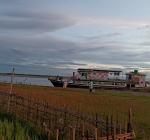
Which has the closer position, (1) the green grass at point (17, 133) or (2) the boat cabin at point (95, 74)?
(1) the green grass at point (17, 133)

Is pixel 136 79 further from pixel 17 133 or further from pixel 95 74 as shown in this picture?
pixel 17 133

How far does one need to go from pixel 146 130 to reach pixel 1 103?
332 inches

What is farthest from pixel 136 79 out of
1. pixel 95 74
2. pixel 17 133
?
pixel 17 133

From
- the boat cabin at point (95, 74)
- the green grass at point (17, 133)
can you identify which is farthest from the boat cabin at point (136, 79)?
the green grass at point (17, 133)

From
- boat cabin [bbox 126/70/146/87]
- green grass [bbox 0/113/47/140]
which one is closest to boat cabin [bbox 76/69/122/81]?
boat cabin [bbox 126/70/146/87]

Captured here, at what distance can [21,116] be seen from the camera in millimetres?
18422

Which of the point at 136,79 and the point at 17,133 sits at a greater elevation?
the point at 136,79

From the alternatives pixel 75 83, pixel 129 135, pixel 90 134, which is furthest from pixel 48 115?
pixel 75 83

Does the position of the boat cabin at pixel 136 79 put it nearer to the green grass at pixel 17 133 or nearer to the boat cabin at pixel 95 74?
the boat cabin at pixel 95 74

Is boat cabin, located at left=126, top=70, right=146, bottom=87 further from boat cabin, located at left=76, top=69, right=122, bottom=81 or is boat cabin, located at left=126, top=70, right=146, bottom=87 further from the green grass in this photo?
the green grass

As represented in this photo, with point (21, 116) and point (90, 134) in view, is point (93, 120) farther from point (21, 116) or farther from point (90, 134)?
point (21, 116)

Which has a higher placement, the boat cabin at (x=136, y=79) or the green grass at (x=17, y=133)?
the boat cabin at (x=136, y=79)

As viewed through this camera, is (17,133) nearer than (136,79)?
Yes

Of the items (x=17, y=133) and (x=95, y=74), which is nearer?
(x=17, y=133)
